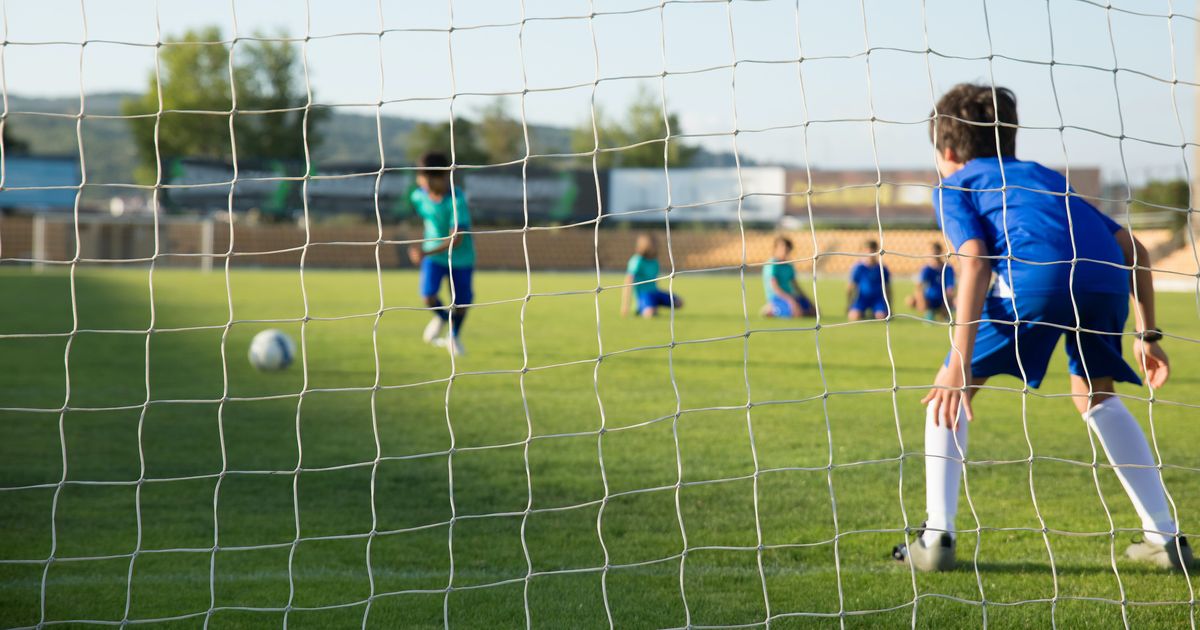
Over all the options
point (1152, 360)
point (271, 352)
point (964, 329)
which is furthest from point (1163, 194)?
point (964, 329)

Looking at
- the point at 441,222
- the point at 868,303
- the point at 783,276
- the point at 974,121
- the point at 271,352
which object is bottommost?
the point at 271,352

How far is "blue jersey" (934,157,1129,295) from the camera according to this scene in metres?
3.11

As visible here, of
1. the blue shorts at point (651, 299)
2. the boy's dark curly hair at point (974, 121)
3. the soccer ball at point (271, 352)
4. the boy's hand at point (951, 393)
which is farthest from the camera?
the blue shorts at point (651, 299)

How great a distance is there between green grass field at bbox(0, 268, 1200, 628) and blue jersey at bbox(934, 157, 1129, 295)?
2.36 ft

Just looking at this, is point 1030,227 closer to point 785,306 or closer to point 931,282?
point 931,282

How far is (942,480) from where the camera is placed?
319 centimetres

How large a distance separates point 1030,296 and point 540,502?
1.93 metres

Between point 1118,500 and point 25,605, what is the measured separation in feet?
12.6

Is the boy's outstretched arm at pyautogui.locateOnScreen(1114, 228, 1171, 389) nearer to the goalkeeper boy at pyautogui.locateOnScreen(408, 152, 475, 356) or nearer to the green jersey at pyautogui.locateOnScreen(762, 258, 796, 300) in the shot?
the goalkeeper boy at pyautogui.locateOnScreen(408, 152, 475, 356)

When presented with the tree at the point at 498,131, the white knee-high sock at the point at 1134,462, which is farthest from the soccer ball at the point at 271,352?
the tree at the point at 498,131

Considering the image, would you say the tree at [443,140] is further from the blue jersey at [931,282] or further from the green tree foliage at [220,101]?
the blue jersey at [931,282]

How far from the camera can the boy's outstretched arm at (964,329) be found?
292cm

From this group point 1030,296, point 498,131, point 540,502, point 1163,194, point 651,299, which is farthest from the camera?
point 498,131

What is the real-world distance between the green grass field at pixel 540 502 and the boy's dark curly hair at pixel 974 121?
0.93 meters
